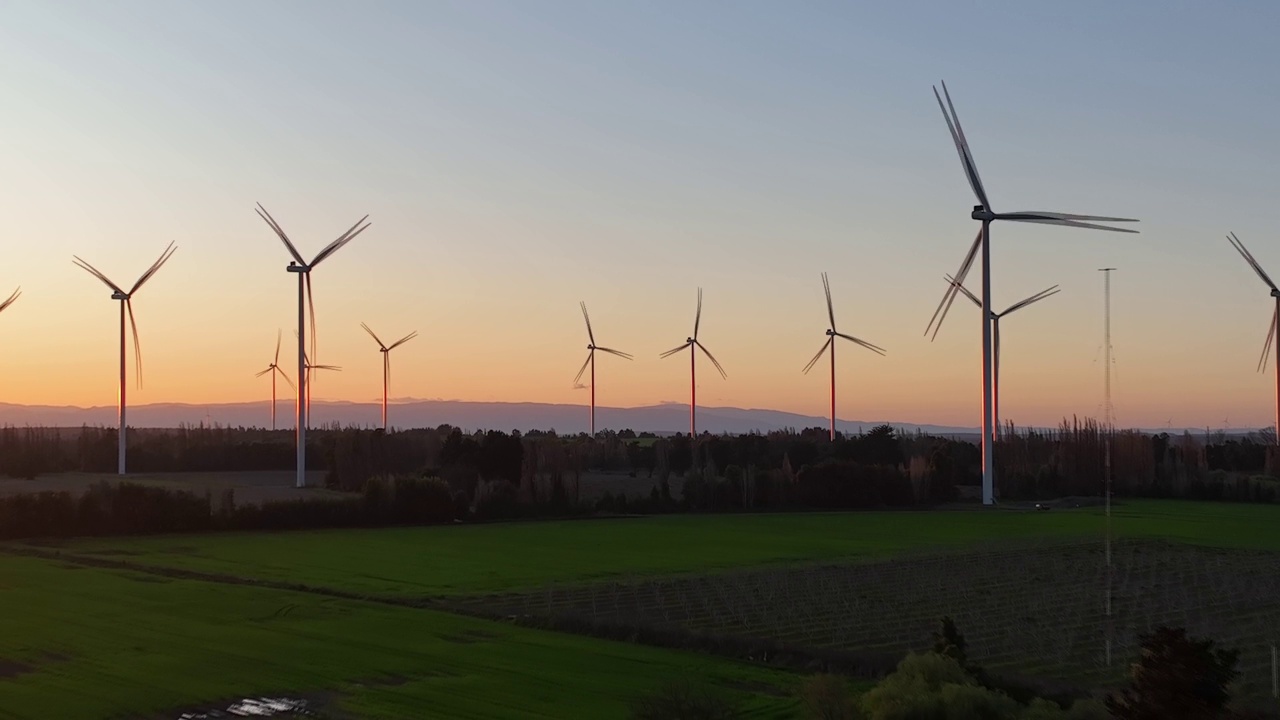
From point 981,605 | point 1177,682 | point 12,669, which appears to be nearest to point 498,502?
point 981,605

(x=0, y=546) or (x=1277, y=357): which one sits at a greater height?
(x=1277, y=357)

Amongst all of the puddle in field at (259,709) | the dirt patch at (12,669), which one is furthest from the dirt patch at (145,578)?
the puddle in field at (259,709)

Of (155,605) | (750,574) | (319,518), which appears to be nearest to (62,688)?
(155,605)

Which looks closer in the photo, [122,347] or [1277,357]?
[1277,357]

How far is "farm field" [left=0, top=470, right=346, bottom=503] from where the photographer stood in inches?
2987

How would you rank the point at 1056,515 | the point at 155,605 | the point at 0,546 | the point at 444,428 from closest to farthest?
the point at 155,605, the point at 0,546, the point at 1056,515, the point at 444,428

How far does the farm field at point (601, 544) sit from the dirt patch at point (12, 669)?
1228cm

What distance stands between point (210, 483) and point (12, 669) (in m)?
72.6

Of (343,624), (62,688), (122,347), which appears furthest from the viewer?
(122,347)

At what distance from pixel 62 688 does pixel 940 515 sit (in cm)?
5883

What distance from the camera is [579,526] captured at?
64250 millimetres

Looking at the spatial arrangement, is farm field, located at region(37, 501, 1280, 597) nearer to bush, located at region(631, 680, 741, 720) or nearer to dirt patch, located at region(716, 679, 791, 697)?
dirt patch, located at region(716, 679, 791, 697)

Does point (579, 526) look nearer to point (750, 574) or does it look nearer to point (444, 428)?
point (750, 574)

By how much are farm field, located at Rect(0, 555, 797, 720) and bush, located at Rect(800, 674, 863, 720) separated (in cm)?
331
